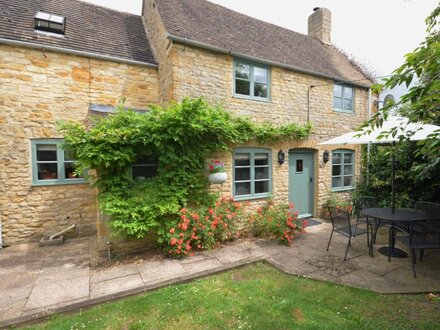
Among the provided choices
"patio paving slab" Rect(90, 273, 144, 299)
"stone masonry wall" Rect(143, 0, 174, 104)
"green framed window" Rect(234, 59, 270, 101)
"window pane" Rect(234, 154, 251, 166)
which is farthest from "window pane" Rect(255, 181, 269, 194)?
"patio paving slab" Rect(90, 273, 144, 299)

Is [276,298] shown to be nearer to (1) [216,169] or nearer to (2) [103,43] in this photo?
(1) [216,169]

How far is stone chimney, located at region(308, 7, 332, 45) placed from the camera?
34.7 feet

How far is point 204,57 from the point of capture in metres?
6.12

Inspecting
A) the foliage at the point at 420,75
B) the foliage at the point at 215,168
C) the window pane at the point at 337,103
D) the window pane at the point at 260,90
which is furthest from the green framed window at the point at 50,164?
the window pane at the point at 337,103

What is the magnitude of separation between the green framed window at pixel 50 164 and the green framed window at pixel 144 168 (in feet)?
6.27

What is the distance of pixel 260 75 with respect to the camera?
274 inches

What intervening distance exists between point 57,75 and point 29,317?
226 inches

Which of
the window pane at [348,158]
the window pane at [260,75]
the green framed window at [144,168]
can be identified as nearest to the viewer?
the green framed window at [144,168]

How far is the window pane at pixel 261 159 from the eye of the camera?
6.61 metres

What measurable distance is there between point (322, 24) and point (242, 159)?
8.90m

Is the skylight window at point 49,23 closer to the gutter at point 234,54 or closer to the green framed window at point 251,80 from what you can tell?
the gutter at point 234,54

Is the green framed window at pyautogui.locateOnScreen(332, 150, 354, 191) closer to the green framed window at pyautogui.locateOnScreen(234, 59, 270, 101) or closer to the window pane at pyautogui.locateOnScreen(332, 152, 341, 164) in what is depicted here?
the window pane at pyautogui.locateOnScreen(332, 152, 341, 164)

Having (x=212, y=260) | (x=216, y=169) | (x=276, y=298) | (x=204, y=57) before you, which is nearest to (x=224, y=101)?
(x=204, y=57)

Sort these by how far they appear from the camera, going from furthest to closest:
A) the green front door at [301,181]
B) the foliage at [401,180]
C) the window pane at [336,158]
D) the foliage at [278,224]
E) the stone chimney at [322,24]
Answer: the stone chimney at [322,24] < the window pane at [336,158] < the green front door at [301,181] < the foliage at [401,180] < the foliage at [278,224]
